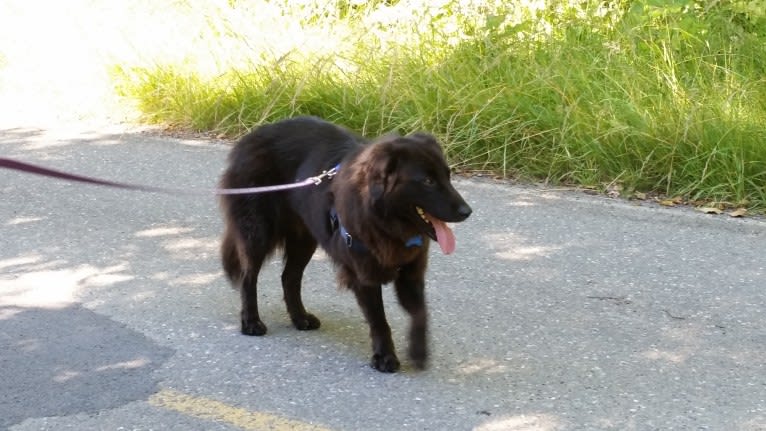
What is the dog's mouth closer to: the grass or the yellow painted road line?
the yellow painted road line

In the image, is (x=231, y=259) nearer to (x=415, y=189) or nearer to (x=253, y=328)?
(x=253, y=328)

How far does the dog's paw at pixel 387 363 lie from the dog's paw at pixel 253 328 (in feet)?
2.49

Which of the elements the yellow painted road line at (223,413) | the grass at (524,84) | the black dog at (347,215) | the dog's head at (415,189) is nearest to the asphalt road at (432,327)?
the yellow painted road line at (223,413)

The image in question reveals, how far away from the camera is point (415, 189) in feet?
15.2

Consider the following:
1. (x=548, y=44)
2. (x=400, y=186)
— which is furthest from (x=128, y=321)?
(x=548, y=44)

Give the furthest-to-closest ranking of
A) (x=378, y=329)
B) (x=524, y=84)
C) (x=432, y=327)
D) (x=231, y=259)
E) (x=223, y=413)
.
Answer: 1. (x=524, y=84)
2. (x=231, y=259)
3. (x=432, y=327)
4. (x=378, y=329)
5. (x=223, y=413)

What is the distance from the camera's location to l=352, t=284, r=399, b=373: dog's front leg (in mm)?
5000

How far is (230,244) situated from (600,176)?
3488 millimetres

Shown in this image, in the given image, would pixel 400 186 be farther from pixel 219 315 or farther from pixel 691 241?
pixel 691 241

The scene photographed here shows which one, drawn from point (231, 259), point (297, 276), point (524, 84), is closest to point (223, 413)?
point (297, 276)

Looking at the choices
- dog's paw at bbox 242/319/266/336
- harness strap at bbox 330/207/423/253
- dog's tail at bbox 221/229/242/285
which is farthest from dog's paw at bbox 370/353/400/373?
dog's tail at bbox 221/229/242/285

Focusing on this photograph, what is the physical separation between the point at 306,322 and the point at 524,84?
4.09m

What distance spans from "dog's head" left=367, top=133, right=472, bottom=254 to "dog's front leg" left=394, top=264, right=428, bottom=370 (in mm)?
308

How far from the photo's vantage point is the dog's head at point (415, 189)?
4.64m
